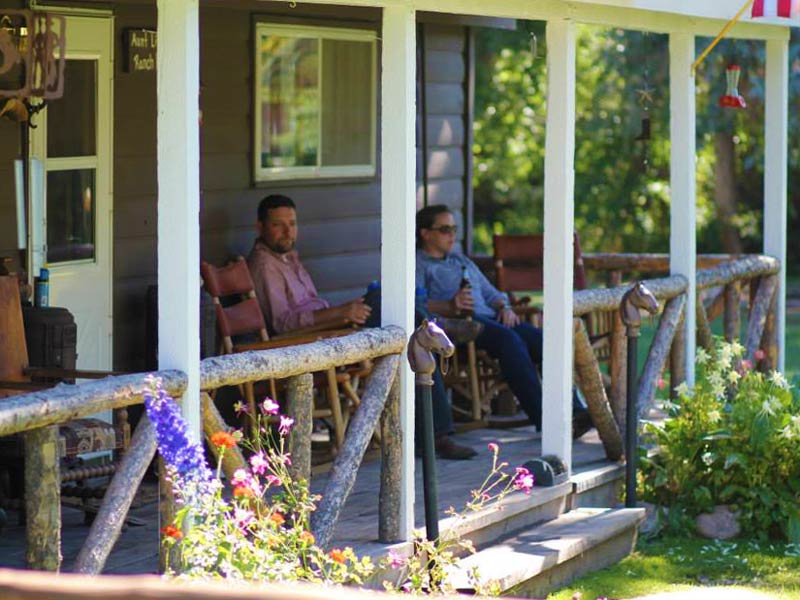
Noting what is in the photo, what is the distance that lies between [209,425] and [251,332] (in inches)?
89.2

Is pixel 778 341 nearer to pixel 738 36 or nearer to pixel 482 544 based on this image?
pixel 738 36

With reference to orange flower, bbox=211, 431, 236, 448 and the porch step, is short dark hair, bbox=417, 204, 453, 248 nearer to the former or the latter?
the porch step

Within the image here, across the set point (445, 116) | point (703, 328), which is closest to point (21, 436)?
point (703, 328)

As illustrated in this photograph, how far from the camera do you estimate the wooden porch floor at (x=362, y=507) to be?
18.0ft

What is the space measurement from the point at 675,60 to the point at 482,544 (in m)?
2.88

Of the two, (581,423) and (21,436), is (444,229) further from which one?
(21,436)

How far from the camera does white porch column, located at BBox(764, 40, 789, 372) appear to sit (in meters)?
8.91

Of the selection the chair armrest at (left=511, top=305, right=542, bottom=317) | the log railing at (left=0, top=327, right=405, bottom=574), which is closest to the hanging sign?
the log railing at (left=0, top=327, right=405, bottom=574)

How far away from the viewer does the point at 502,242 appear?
9422mm

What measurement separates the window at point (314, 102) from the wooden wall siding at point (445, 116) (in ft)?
1.79

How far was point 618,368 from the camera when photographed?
25.2 ft

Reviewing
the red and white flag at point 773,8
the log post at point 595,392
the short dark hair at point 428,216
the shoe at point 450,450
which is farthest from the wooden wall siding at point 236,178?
the red and white flag at point 773,8

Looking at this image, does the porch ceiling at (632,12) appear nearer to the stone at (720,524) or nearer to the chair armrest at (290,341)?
the chair armrest at (290,341)

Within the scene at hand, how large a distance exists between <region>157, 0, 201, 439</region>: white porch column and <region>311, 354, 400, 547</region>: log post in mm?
726
